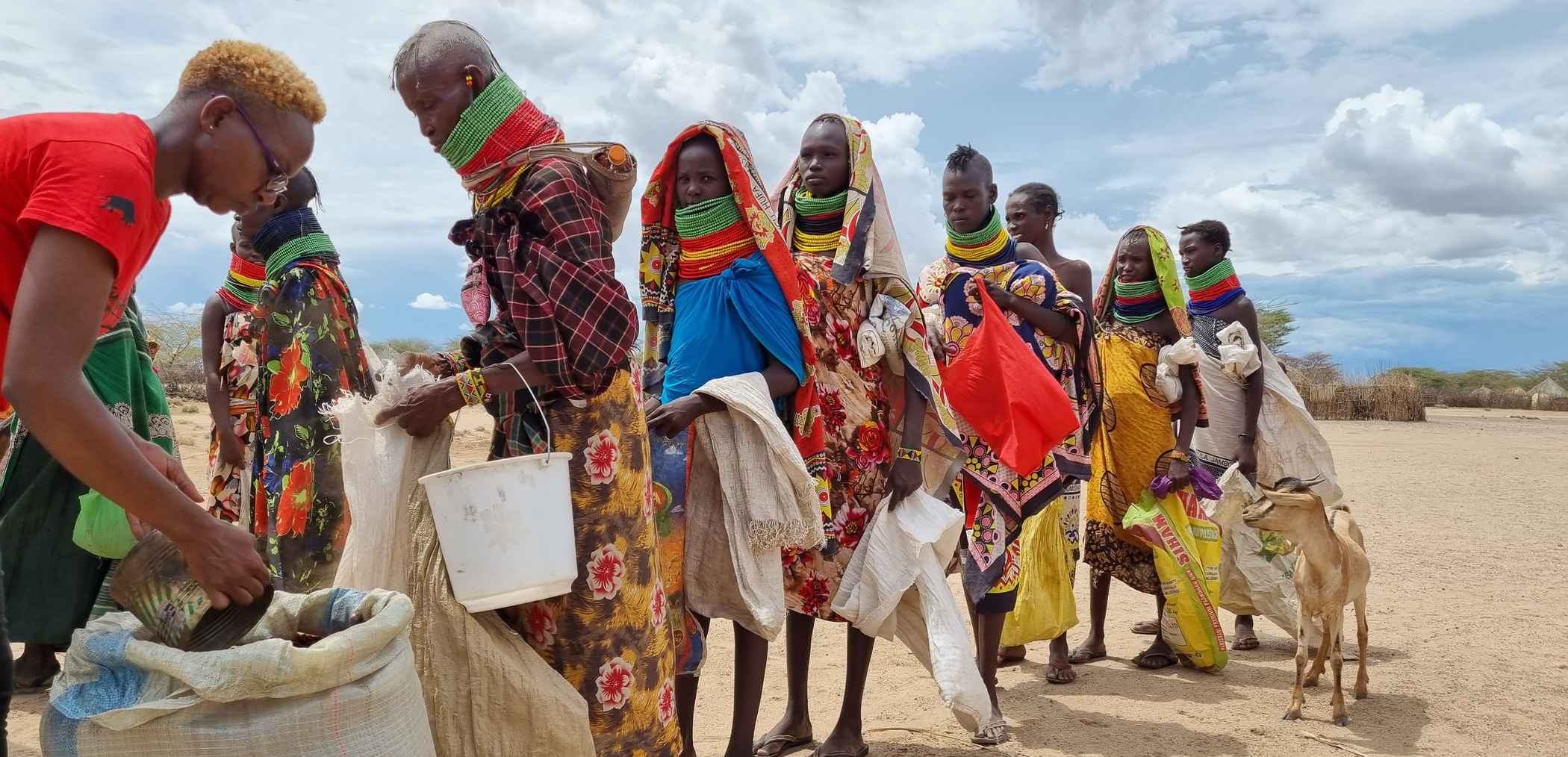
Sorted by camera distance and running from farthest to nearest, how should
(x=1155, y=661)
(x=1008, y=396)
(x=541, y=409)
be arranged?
(x=1155, y=661) → (x=1008, y=396) → (x=541, y=409)

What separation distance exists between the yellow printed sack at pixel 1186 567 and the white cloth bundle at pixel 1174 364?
1.73 feet

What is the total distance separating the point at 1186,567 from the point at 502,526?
163 inches

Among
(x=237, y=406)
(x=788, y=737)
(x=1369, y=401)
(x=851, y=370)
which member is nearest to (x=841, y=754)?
(x=788, y=737)

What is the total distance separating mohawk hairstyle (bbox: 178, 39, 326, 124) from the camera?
6.61 ft

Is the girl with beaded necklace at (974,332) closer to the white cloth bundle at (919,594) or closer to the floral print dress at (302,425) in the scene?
the white cloth bundle at (919,594)

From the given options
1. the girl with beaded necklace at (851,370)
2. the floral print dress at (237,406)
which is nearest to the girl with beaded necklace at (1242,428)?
the girl with beaded necklace at (851,370)

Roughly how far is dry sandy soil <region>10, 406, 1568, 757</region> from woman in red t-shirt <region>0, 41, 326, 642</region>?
2708 mm

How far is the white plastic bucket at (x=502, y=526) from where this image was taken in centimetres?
232

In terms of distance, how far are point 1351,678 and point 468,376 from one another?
471cm

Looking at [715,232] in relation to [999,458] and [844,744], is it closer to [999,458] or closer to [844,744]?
[999,458]

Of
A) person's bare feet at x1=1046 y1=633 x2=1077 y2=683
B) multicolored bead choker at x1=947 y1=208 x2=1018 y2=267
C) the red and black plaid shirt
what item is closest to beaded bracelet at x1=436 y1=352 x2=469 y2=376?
the red and black plaid shirt

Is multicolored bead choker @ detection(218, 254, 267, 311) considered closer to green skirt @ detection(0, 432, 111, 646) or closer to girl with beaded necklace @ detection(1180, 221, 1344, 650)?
green skirt @ detection(0, 432, 111, 646)

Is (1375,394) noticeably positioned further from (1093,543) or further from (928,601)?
(928,601)

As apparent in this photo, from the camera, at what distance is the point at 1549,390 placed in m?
33.5
